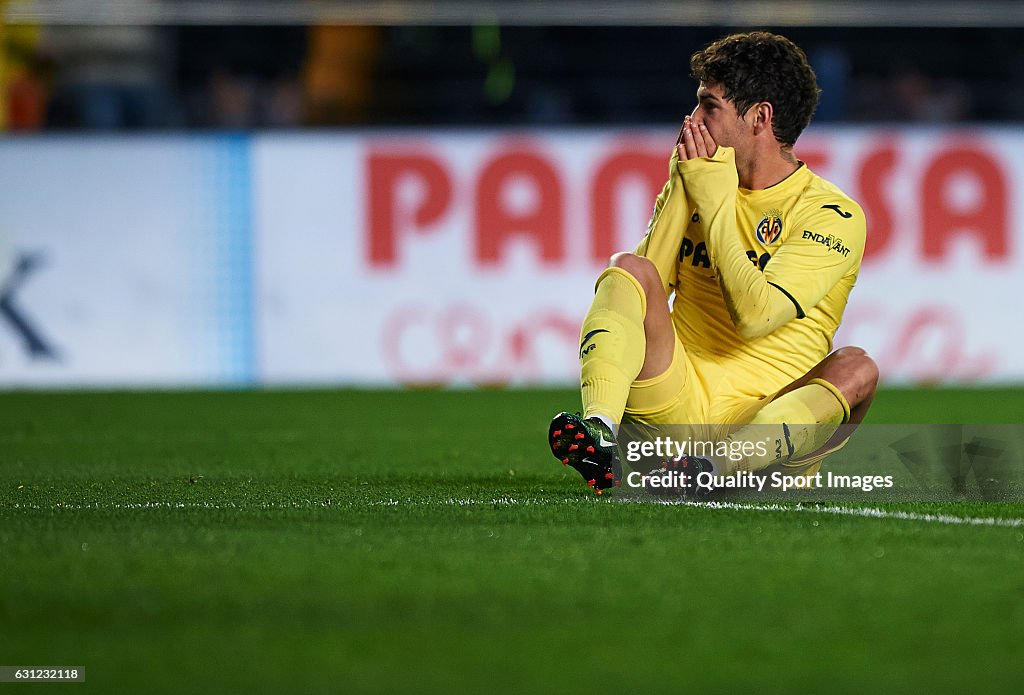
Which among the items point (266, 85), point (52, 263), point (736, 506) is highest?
point (266, 85)

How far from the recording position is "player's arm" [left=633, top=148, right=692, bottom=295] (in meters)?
4.85

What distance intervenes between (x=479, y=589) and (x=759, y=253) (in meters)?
1.84

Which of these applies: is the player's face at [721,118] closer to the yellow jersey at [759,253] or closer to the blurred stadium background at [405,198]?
the yellow jersey at [759,253]

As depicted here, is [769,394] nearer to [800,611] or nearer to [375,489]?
[375,489]

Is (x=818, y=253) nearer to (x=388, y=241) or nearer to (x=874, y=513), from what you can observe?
(x=874, y=513)

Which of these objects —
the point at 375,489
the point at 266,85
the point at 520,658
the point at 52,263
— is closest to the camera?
the point at 520,658

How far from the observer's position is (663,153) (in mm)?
12047

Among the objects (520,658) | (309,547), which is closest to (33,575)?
(309,547)

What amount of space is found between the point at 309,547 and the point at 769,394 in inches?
63.4

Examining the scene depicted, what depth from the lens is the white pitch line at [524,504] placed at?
446 centimetres

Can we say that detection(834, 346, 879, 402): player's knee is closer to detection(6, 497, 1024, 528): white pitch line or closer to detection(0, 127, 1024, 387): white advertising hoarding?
detection(6, 497, 1024, 528): white pitch line

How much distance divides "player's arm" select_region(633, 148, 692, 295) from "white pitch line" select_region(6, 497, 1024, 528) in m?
0.66

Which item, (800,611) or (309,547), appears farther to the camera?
(309,547)
